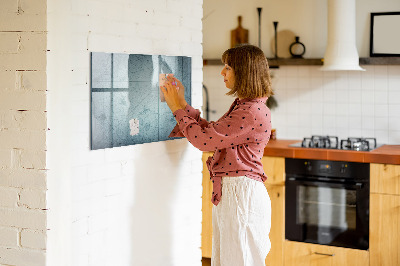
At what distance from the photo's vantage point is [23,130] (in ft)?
7.77

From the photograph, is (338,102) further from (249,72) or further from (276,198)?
(249,72)

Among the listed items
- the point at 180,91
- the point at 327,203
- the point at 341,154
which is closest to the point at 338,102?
the point at 341,154

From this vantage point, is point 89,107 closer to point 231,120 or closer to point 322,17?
point 231,120

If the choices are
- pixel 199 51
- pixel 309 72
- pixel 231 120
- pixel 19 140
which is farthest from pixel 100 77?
pixel 309 72

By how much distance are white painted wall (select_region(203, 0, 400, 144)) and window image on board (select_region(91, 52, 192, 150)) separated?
213 cm

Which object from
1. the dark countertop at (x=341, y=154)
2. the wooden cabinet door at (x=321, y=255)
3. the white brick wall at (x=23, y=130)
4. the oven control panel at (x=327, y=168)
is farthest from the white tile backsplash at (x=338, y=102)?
the white brick wall at (x=23, y=130)

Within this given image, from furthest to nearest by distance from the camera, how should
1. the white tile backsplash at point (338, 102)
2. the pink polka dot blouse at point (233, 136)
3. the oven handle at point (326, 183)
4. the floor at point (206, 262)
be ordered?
the floor at point (206, 262)
the white tile backsplash at point (338, 102)
the oven handle at point (326, 183)
the pink polka dot blouse at point (233, 136)

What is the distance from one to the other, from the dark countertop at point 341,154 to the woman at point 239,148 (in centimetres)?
149

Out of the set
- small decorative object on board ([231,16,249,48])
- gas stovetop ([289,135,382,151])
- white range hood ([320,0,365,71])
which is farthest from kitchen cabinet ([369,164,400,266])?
small decorative object on board ([231,16,249,48])

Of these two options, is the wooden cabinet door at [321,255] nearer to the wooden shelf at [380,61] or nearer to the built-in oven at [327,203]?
the built-in oven at [327,203]

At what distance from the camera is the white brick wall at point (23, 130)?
2.32 m

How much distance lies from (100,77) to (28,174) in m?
0.51

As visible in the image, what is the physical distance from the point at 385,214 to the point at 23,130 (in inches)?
107

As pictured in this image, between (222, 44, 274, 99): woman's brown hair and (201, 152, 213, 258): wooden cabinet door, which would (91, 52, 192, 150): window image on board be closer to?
(222, 44, 274, 99): woman's brown hair
